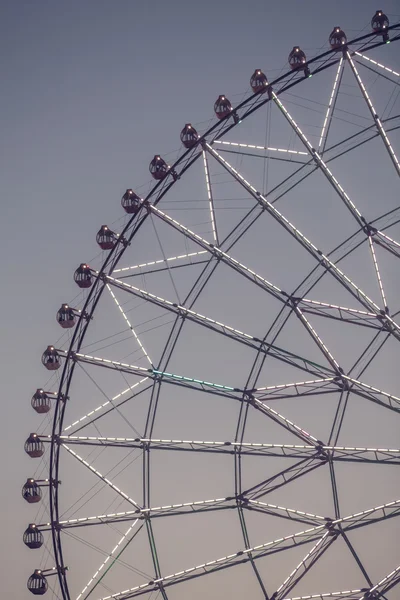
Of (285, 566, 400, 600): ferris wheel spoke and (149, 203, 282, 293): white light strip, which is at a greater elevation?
(149, 203, 282, 293): white light strip

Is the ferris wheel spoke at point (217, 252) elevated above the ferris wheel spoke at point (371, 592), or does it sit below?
above

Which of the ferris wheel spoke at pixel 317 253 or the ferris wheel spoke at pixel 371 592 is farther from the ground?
the ferris wheel spoke at pixel 317 253

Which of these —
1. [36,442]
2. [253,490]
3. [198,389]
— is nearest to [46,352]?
[36,442]

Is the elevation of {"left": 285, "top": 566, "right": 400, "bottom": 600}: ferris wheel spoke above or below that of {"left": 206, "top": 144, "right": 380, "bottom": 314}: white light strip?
below

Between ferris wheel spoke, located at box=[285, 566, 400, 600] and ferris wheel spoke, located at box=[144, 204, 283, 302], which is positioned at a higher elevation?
ferris wheel spoke, located at box=[144, 204, 283, 302]

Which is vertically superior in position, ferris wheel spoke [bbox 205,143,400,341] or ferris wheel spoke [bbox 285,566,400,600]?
ferris wheel spoke [bbox 205,143,400,341]

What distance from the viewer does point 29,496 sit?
3812cm

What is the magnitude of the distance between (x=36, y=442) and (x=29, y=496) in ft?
5.39

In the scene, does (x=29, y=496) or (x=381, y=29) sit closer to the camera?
(x=381, y=29)

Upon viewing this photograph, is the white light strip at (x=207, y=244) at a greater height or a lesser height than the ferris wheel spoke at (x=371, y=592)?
greater

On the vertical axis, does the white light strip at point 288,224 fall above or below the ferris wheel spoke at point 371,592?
above

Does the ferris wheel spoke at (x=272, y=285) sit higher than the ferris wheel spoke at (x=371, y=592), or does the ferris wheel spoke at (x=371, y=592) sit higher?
the ferris wheel spoke at (x=272, y=285)

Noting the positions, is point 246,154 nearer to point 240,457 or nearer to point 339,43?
point 339,43

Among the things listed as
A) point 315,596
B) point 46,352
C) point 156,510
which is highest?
point 46,352
